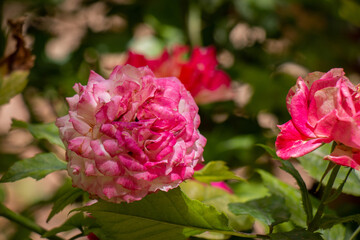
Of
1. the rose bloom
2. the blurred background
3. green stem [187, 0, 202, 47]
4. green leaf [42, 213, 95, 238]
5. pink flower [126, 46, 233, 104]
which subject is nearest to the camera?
the rose bloom

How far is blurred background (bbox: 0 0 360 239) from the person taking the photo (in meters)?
0.86

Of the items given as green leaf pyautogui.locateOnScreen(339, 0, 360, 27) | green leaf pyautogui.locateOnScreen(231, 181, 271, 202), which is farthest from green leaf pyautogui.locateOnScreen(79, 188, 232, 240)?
green leaf pyautogui.locateOnScreen(339, 0, 360, 27)

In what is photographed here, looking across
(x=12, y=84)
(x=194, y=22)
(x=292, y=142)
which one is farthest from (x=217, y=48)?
(x=292, y=142)

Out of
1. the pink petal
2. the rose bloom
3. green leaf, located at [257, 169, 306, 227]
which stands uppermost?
the rose bloom

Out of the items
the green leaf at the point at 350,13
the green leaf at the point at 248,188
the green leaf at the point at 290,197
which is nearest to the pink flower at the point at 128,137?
the green leaf at the point at 290,197

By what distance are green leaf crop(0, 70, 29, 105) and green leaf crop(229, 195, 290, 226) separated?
28 cm

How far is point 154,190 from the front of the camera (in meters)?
0.36

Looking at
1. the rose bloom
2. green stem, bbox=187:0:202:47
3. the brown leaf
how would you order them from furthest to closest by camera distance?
green stem, bbox=187:0:202:47
the brown leaf
the rose bloom

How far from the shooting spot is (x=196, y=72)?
0.71 meters

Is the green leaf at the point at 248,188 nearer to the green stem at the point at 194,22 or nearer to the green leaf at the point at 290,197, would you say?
the green leaf at the point at 290,197

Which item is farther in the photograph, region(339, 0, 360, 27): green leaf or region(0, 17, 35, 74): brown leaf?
region(339, 0, 360, 27): green leaf

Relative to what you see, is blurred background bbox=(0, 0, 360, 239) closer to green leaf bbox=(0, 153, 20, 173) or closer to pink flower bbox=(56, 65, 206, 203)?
green leaf bbox=(0, 153, 20, 173)

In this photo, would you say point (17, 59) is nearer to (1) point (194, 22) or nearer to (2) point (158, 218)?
(2) point (158, 218)

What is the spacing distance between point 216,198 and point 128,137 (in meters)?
0.18
